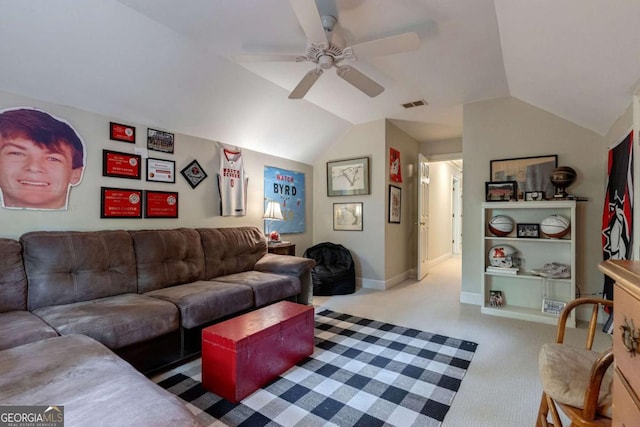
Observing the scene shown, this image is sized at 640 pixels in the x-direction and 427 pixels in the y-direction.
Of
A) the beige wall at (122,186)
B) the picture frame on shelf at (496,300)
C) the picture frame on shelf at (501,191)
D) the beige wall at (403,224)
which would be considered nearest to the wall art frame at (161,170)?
the beige wall at (122,186)

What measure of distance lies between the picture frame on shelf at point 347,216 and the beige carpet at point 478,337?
3.32ft

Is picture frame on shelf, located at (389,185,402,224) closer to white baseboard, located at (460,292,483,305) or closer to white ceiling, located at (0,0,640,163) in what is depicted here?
white baseboard, located at (460,292,483,305)

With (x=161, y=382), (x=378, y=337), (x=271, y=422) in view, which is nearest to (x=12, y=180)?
(x=161, y=382)

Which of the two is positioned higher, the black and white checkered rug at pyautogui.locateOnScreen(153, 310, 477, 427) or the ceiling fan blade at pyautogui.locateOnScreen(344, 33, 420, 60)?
the ceiling fan blade at pyautogui.locateOnScreen(344, 33, 420, 60)

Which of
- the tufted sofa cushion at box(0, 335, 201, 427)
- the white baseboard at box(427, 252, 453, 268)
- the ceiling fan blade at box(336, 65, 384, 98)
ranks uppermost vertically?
the ceiling fan blade at box(336, 65, 384, 98)

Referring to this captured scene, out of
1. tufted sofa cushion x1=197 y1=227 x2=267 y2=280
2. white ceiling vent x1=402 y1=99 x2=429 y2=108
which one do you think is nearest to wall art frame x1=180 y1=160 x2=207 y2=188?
tufted sofa cushion x1=197 y1=227 x2=267 y2=280

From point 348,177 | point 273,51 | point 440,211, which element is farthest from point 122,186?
point 440,211

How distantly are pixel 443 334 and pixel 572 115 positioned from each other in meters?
2.60

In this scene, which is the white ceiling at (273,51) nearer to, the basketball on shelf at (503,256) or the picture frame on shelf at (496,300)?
the basketball on shelf at (503,256)

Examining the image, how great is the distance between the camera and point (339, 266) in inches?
175

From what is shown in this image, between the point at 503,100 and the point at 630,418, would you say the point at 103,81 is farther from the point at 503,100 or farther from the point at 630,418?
the point at 503,100

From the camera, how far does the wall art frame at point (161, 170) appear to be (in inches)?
119

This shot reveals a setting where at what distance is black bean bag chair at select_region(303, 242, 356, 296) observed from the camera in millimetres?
4090

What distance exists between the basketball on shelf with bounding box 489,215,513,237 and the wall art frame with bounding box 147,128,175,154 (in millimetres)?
3728
